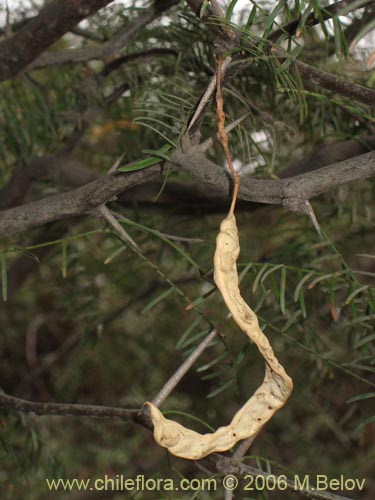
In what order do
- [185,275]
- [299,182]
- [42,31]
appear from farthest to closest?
[185,275]
[42,31]
[299,182]

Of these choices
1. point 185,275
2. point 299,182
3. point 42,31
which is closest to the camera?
point 299,182

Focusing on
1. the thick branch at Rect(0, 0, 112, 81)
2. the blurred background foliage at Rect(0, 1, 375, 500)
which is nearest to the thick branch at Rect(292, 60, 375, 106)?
the blurred background foliage at Rect(0, 1, 375, 500)

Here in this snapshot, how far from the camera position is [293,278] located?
15.7 inches

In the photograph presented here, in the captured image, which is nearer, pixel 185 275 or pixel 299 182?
pixel 299 182

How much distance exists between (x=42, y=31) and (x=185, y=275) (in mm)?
233

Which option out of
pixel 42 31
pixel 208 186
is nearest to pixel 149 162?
pixel 208 186

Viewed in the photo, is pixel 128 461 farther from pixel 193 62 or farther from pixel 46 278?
pixel 193 62

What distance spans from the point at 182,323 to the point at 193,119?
1.45ft

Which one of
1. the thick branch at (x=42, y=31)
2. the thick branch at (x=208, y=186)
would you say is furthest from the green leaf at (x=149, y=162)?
the thick branch at (x=42, y=31)

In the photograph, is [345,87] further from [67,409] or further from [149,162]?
[67,409]

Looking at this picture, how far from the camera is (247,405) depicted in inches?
8.2

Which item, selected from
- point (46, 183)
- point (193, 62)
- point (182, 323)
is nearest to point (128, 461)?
point (182, 323)

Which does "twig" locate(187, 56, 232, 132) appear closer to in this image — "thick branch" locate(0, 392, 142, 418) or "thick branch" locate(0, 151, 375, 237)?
"thick branch" locate(0, 151, 375, 237)

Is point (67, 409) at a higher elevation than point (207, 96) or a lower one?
lower
